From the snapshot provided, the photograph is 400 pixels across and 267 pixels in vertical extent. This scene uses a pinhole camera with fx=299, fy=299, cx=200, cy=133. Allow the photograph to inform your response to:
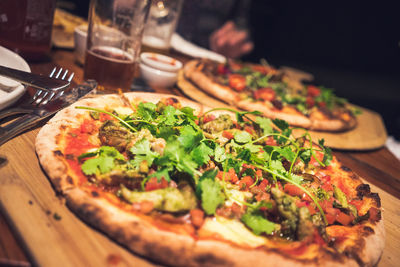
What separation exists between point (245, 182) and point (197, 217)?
0.70m

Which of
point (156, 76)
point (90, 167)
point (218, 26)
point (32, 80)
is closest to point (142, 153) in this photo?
point (90, 167)

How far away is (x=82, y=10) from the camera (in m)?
8.58

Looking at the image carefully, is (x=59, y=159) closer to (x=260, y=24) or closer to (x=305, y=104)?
(x=305, y=104)

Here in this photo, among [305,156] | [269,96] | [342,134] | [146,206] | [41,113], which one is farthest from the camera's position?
[269,96]

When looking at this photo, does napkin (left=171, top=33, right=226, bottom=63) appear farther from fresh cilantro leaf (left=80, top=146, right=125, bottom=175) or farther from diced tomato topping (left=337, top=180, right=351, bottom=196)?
fresh cilantro leaf (left=80, top=146, right=125, bottom=175)

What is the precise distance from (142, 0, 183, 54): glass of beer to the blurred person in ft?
10.8

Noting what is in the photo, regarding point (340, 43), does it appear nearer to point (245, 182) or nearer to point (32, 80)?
point (245, 182)

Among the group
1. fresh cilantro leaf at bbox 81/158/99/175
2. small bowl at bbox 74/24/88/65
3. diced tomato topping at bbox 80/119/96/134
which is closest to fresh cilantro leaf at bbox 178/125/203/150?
fresh cilantro leaf at bbox 81/158/99/175

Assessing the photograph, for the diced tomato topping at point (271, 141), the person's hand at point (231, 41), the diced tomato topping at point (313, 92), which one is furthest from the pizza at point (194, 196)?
the person's hand at point (231, 41)

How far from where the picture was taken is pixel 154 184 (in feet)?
6.70

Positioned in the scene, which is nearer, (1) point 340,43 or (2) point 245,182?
(2) point 245,182

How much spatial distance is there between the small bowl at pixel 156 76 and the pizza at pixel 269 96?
2.19ft

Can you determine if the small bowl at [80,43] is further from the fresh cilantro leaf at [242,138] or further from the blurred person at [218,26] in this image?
the blurred person at [218,26]

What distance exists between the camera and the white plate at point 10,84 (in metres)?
2.22
